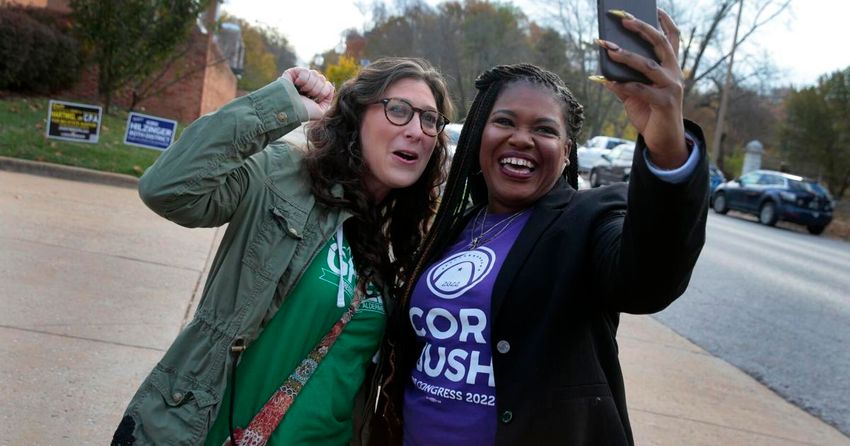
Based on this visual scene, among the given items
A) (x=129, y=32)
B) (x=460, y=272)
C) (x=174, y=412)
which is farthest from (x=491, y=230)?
(x=129, y=32)

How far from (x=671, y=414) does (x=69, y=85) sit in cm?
1677

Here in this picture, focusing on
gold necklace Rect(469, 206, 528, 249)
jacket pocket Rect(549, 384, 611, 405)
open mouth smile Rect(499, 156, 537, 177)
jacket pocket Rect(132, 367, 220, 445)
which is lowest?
jacket pocket Rect(132, 367, 220, 445)

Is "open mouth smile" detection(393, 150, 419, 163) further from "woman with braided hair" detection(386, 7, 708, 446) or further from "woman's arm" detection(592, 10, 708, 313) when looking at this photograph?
"woman's arm" detection(592, 10, 708, 313)

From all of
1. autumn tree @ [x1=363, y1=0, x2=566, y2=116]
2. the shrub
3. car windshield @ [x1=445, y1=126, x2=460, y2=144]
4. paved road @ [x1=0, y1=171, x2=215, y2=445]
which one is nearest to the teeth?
car windshield @ [x1=445, y1=126, x2=460, y2=144]

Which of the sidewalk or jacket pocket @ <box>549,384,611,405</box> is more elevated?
jacket pocket @ <box>549,384,611,405</box>

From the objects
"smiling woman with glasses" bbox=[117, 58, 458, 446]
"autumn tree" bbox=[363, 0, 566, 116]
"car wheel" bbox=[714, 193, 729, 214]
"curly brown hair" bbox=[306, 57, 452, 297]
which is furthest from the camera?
"autumn tree" bbox=[363, 0, 566, 116]

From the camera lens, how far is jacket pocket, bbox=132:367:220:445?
77.0 inches

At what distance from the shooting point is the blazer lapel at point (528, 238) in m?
1.88

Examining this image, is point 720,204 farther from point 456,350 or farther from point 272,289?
point 272,289

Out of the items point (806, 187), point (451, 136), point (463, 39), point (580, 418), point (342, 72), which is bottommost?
point (580, 418)

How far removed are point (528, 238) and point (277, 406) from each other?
812mm

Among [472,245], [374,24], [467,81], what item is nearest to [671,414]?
[472,245]

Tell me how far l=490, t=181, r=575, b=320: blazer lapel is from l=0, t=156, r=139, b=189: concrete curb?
29.1ft

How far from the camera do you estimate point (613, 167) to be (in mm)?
24172
